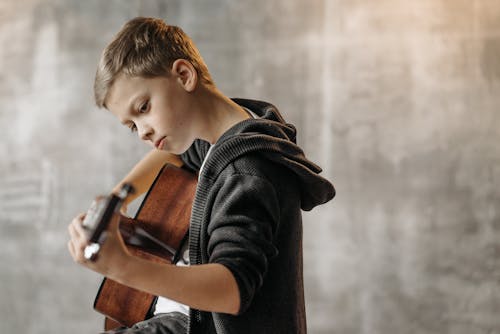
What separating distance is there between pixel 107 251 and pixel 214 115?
48 centimetres

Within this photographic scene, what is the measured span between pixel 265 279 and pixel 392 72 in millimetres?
1549

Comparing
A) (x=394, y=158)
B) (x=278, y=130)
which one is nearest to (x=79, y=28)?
(x=394, y=158)

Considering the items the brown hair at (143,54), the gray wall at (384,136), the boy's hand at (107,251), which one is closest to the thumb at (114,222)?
the boy's hand at (107,251)

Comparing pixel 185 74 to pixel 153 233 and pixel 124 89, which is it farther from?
pixel 153 233

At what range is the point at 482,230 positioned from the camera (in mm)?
2271

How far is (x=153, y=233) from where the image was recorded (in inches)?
50.4

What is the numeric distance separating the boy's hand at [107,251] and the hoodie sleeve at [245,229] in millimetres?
161

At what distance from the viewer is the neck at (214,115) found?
44.8 inches

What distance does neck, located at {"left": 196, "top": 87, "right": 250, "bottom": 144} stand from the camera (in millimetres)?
1139

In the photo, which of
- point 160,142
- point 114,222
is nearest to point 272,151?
point 160,142

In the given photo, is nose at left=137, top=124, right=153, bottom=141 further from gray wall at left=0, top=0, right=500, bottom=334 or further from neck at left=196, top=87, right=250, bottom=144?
gray wall at left=0, top=0, right=500, bottom=334

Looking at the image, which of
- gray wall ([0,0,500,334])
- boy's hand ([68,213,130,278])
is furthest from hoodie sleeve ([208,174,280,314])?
A: gray wall ([0,0,500,334])

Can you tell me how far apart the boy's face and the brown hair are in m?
0.02

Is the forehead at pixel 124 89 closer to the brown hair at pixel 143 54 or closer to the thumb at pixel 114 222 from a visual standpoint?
the brown hair at pixel 143 54
